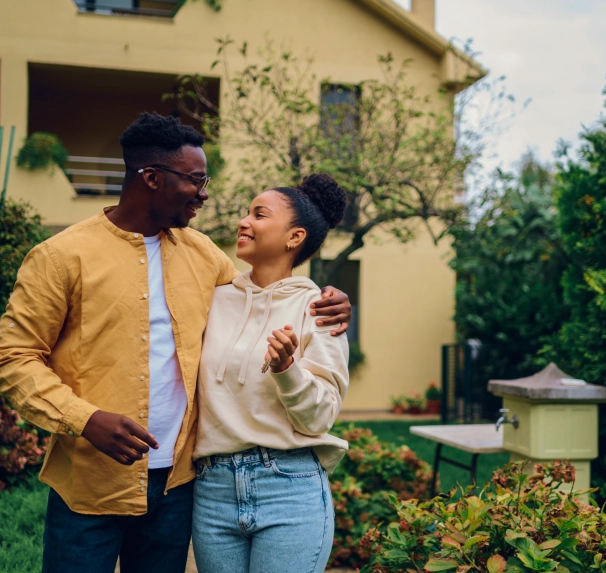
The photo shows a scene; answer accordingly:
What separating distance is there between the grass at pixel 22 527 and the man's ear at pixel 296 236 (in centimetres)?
236

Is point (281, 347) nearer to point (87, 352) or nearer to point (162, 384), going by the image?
point (162, 384)

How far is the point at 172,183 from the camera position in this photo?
2.30 metres

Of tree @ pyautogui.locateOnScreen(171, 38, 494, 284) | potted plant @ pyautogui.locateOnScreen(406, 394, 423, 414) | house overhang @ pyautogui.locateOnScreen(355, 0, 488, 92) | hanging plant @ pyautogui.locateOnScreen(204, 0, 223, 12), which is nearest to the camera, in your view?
tree @ pyautogui.locateOnScreen(171, 38, 494, 284)

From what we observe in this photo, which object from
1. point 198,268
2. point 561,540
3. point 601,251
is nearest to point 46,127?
point 601,251

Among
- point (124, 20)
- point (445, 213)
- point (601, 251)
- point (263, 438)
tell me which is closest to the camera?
point (263, 438)

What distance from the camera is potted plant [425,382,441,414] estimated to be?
13.0m

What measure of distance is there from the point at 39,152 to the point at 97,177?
6.83 feet

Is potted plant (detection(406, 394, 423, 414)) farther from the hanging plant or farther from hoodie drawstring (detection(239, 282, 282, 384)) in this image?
hoodie drawstring (detection(239, 282, 282, 384))

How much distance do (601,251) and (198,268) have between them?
3499 millimetres

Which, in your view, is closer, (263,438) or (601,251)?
(263,438)

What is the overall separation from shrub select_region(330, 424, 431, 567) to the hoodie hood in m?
2.40

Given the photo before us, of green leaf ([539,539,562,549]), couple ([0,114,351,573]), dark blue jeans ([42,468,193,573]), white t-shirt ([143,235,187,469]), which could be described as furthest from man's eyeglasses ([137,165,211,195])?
green leaf ([539,539,562,549])

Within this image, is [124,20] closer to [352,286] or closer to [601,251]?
[352,286]

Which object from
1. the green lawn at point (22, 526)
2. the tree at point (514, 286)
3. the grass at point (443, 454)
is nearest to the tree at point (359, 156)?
the tree at point (514, 286)
